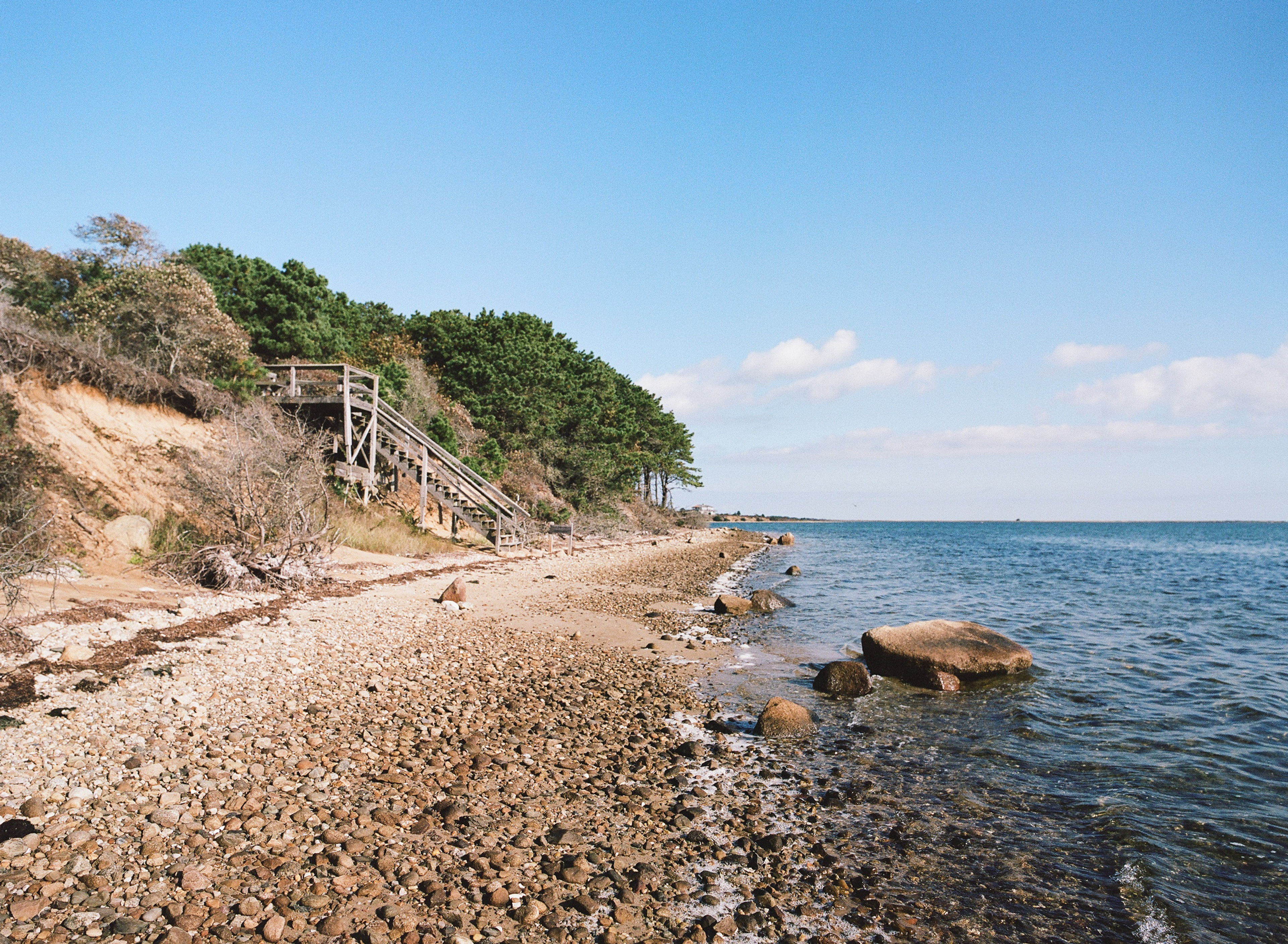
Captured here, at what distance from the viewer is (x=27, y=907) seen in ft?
11.2

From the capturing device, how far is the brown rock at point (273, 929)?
11.1ft

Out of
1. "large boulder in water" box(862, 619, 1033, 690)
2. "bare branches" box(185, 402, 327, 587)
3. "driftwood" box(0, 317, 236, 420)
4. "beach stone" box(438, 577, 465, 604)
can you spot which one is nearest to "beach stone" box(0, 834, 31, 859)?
"bare branches" box(185, 402, 327, 587)

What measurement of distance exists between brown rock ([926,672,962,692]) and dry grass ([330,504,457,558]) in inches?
558

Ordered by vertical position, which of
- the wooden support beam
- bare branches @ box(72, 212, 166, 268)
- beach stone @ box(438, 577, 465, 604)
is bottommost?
beach stone @ box(438, 577, 465, 604)

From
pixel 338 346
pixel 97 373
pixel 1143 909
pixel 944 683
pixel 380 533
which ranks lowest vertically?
pixel 1143 909

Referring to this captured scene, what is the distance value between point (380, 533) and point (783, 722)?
16.1 meters

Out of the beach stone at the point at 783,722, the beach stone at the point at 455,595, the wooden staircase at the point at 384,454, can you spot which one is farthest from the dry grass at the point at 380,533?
the beach stone at the point at 783,722

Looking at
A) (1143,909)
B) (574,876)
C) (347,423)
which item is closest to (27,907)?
(574,876)

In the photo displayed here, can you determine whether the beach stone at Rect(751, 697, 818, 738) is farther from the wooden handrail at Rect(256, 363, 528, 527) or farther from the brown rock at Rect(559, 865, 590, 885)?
the wooden handrail at Rect(256, 363, 528, 527)

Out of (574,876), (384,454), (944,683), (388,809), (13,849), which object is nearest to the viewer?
(13,849)

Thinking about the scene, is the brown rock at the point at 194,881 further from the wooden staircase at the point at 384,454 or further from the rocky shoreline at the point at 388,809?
the wooden staircase at the point at 384,454

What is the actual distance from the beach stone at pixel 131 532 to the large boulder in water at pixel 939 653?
1422cm

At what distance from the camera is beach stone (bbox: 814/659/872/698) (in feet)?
30.7

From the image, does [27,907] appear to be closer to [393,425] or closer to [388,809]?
[388,809]
